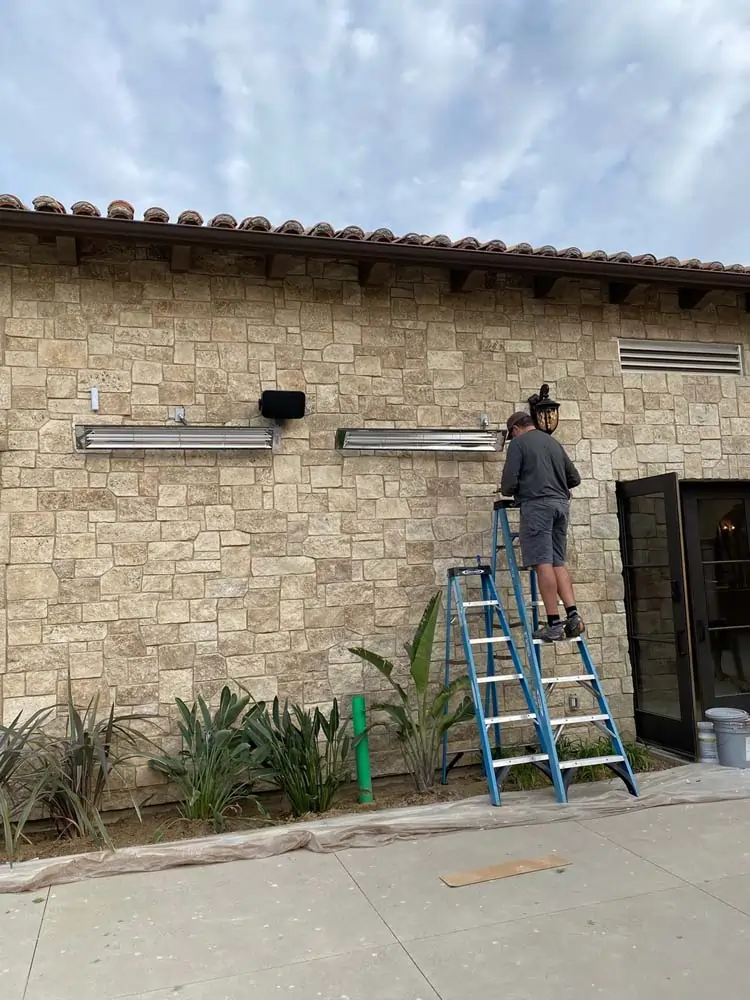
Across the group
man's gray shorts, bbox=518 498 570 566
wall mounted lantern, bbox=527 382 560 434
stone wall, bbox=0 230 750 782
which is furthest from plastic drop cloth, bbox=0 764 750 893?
wall mounted lantern, bbox=527 382 560 434

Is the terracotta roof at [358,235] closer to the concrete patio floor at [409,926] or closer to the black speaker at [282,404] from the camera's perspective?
the black speaker at [282,404]

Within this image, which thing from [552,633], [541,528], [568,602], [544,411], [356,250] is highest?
[356,250]

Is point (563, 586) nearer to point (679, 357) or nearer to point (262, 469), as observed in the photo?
point (262, 469)

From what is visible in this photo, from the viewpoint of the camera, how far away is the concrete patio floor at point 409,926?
280 centimetres

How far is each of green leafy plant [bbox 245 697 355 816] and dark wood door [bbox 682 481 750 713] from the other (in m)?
3.09

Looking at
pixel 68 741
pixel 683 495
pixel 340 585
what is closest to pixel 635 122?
pixel 683 495

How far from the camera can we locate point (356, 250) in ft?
17.8

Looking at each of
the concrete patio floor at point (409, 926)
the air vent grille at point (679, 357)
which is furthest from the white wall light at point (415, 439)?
the concrete patio floor at point (409, 926)

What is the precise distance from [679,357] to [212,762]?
5156mm

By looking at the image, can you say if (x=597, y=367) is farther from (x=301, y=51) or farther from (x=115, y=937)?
(x=115, y=937)

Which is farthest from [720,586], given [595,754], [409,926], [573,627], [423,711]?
[409,926]

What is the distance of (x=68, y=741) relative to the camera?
4664mm

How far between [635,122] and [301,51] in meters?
4.68

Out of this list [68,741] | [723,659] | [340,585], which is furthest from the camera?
[723,659]
